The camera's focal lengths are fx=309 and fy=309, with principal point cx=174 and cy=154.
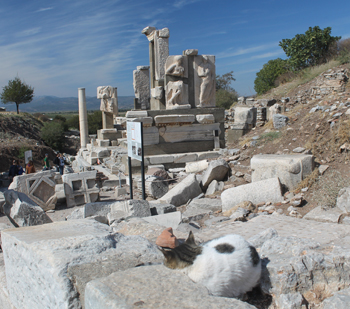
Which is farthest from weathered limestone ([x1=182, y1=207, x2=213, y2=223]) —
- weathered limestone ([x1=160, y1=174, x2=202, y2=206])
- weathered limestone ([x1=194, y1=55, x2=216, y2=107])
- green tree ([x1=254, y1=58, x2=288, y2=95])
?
green tree ([x1=254, y1=58, x2=288, y2=95])

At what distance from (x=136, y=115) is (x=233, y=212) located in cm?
504

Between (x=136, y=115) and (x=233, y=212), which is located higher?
(x=136, y=115)

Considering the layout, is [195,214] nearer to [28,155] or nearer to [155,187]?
[155,187]

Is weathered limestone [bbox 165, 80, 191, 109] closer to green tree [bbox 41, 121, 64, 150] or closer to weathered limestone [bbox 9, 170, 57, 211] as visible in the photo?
weathered limestone [bbox 9, 170, 57, 211]

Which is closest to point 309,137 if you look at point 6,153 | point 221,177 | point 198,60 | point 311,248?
point 221,177

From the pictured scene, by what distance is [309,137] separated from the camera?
23.5 ft

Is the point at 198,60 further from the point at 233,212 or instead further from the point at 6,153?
the point at 6,153

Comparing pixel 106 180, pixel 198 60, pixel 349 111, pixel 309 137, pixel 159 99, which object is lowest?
pixel 106 180

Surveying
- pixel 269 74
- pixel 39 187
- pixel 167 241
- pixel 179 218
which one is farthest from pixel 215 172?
pixel 269 74

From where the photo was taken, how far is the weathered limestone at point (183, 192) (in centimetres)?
612

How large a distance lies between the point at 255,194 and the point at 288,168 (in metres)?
0.76

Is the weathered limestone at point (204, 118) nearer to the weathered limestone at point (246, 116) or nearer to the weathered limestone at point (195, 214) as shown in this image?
the weathered limestone at point (246, 116)

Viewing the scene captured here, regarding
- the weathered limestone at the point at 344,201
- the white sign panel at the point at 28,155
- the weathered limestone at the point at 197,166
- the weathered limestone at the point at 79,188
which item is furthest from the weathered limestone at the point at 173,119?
the weathered limestone at the point at 344,201

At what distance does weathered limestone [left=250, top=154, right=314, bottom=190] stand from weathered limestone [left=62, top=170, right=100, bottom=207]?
4027mm
